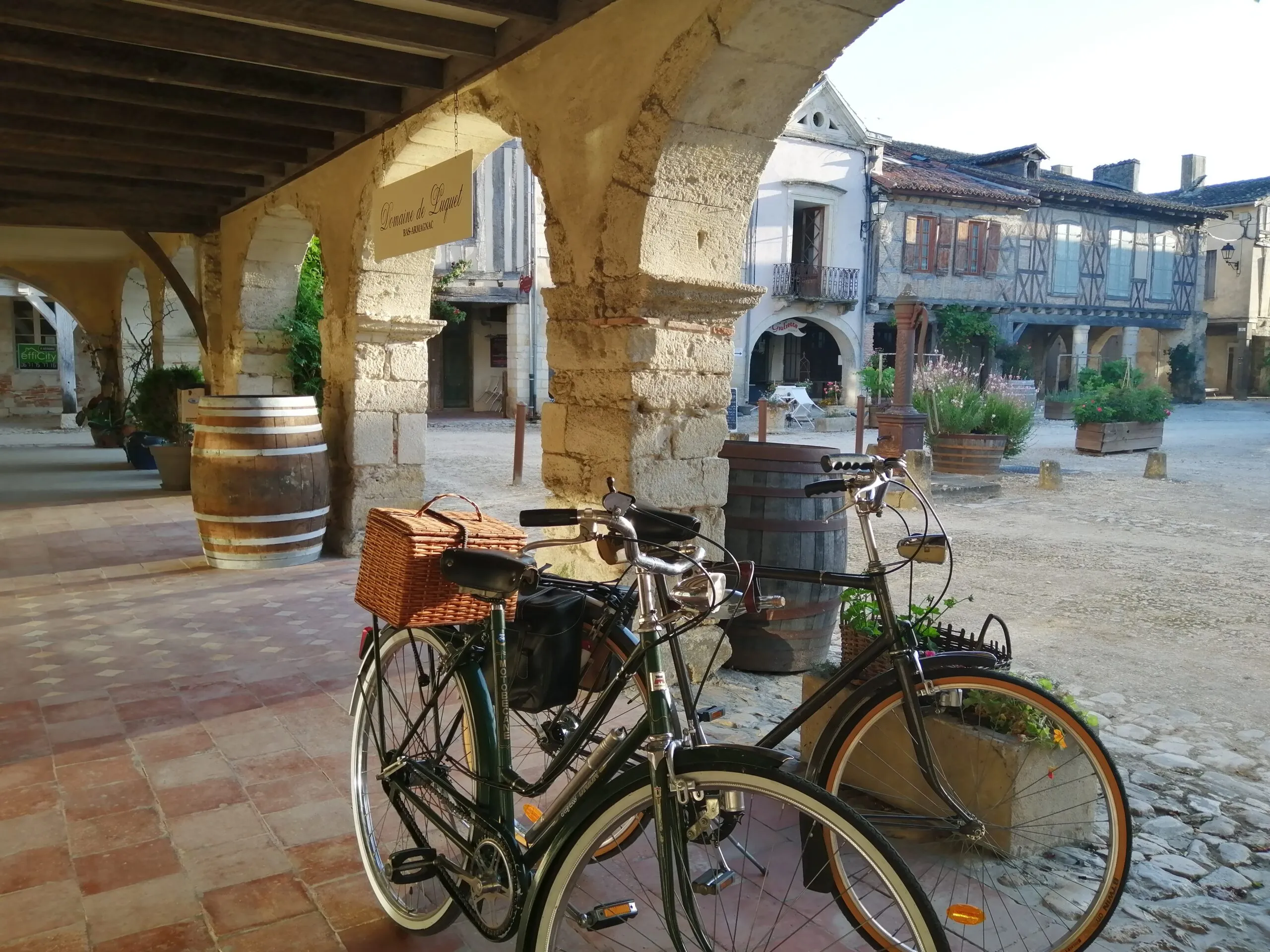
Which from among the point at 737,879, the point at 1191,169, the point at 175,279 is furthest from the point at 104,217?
the point at 1191,169

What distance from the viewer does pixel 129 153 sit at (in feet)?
18.8

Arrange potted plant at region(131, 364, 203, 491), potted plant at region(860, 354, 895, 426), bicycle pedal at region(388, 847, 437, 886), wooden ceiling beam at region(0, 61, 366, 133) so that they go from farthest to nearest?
1. potted plant at region(860, 354, 895, 426)
2. potted plant at region(131, 364, 203, 491)
3. wooden ceiling beam at region(0, 61, 366, 133)
4. bicycle pedal at region(388, 847, 437, 886)

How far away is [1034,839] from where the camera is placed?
226 centimetres

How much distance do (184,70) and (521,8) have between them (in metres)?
1.82

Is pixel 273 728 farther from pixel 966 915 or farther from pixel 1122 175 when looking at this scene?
pixel 1122 175

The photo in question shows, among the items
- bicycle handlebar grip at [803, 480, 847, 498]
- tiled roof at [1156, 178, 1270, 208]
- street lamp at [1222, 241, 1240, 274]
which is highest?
tiled roof at [1156, 178, 1270, 208]

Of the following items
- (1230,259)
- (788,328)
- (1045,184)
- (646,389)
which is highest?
(1045,184)

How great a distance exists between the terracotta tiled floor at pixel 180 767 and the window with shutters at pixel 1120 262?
2405cm

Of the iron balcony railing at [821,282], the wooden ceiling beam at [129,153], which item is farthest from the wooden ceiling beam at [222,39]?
the iron balcony railing at [821,282]

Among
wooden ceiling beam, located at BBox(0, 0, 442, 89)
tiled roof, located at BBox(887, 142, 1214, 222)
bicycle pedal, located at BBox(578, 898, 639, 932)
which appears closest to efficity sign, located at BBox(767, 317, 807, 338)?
tiled roof, located at BBox(887, 142, 1214, 222)

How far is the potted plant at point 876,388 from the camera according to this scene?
1661 centimetres

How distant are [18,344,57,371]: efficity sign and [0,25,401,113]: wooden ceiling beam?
1653cm

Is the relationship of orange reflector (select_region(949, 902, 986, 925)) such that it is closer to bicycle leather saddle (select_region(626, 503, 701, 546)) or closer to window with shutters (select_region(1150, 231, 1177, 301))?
bicycle leather saddle (select_region(626, 503, 701, 546))

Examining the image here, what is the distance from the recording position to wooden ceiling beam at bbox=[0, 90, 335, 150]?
4684 mm
